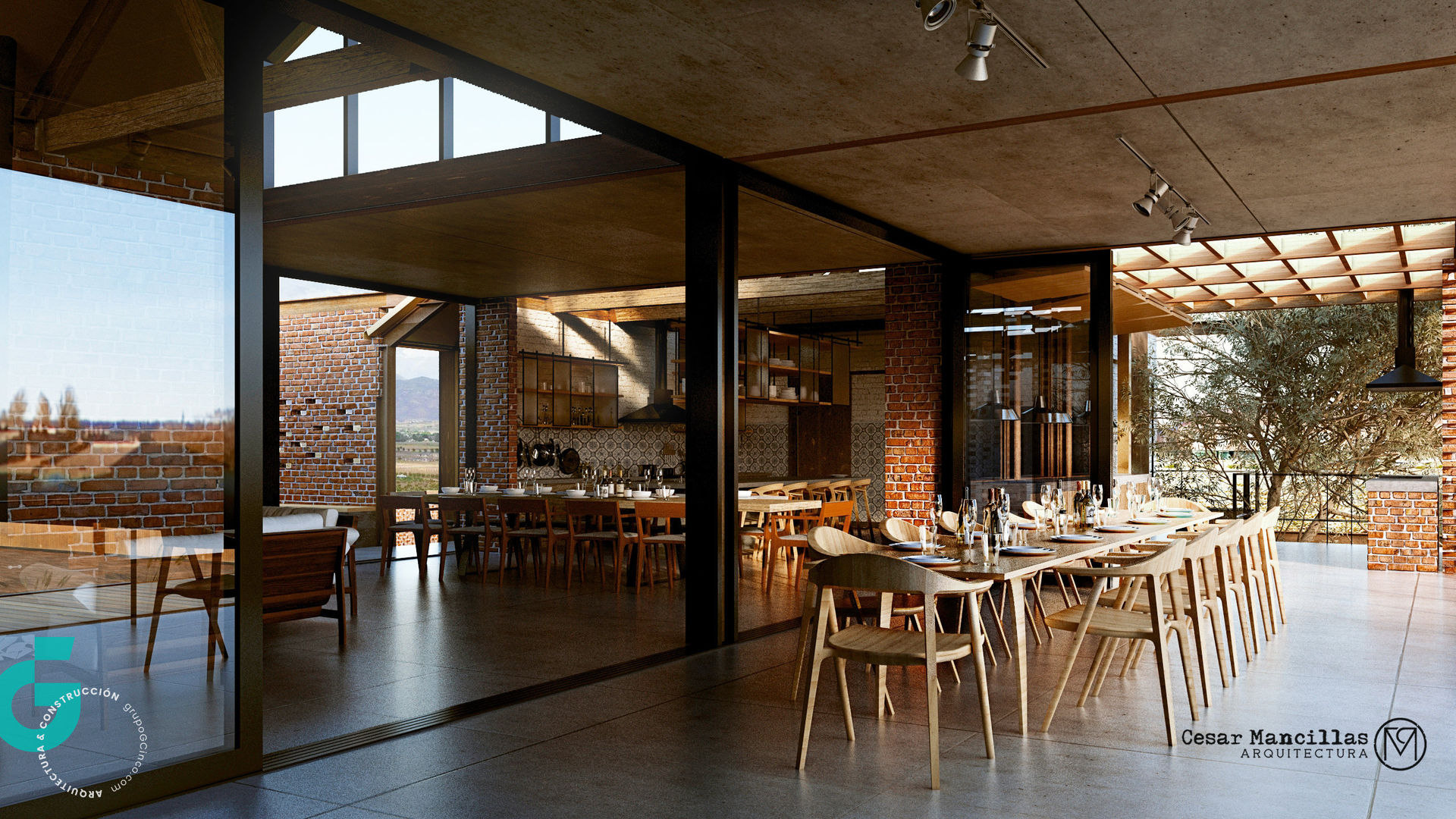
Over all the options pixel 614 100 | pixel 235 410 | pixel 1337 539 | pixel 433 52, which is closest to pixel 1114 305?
pixel 1337 539

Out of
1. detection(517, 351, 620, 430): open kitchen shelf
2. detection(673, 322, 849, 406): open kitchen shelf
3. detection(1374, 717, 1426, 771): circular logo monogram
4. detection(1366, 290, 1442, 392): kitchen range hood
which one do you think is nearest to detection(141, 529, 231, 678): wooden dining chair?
detection(1374, 717, 1426, 771): circular logo monogram

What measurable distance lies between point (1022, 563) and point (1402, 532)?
7.55 meters

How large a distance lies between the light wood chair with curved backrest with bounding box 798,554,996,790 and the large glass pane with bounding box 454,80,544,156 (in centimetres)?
406

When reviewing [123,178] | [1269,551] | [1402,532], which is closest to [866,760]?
[123,178]

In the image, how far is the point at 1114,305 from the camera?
39.7ft

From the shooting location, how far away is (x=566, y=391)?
13.2 m

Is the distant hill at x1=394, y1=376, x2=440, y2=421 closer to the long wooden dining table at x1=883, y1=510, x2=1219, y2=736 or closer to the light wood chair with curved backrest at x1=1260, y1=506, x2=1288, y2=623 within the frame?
the long wooden dining table at x1=883, y1=510, x2=1219, y2=736

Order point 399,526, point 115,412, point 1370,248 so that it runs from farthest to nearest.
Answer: point 399,526 < point 1370,248 < point 115,412

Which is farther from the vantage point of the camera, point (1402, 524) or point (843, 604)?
point (1402, 524)

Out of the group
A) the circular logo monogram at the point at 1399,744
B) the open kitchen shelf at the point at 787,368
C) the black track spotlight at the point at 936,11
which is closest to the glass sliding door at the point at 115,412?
the black track spotlight at the point at 936,11

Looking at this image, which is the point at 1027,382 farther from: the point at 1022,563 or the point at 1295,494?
the point at 1295,494

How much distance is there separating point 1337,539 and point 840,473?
25.7 ft

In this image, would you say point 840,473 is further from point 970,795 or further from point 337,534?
point 970,795

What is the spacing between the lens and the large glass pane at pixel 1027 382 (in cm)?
909
